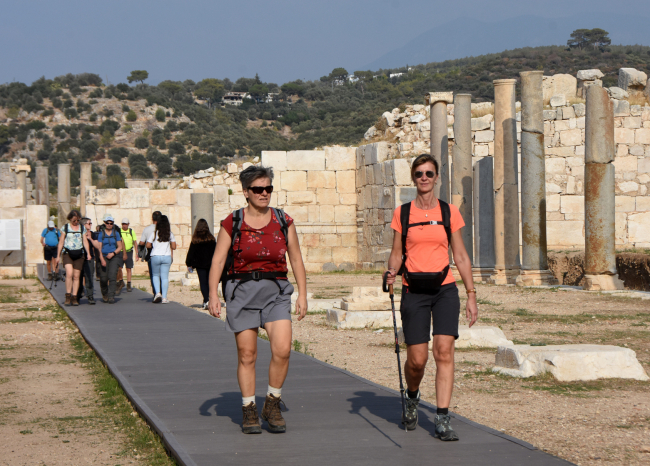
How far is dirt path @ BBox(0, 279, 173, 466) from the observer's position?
202 inches

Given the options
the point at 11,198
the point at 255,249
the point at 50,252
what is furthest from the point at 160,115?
the point at 255,249

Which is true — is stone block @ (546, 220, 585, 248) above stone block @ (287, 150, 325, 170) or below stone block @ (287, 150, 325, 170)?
below

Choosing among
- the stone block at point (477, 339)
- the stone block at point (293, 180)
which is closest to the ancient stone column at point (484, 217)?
the stone block at point (293, 180)

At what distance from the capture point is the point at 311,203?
23891mm

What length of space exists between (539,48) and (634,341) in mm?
58702

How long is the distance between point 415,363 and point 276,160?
1899 centimetres

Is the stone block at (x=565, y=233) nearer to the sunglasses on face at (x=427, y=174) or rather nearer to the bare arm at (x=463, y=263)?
the bare arm at (x=463, y=263)

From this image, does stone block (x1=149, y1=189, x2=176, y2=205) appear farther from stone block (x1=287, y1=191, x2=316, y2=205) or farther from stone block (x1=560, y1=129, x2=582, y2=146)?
stone block (x1=560, y1=129, x2=582, y2=146)

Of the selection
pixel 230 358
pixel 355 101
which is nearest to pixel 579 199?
pixel 230 358

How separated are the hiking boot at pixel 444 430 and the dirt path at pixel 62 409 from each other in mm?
1652

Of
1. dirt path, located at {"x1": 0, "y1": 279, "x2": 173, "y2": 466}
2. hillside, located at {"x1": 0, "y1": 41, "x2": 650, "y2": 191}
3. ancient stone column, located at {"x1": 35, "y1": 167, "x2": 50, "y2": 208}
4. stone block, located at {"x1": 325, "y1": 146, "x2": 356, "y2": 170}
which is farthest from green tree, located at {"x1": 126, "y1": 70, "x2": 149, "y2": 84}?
dirt path, located at {"x1": 0, "y1": 279, "x2": 173, "y2": 466}

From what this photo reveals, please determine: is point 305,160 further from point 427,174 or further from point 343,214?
point 427,174

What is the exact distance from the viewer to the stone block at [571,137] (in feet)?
70.4

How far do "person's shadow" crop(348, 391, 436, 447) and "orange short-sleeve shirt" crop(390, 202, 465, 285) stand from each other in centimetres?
104
